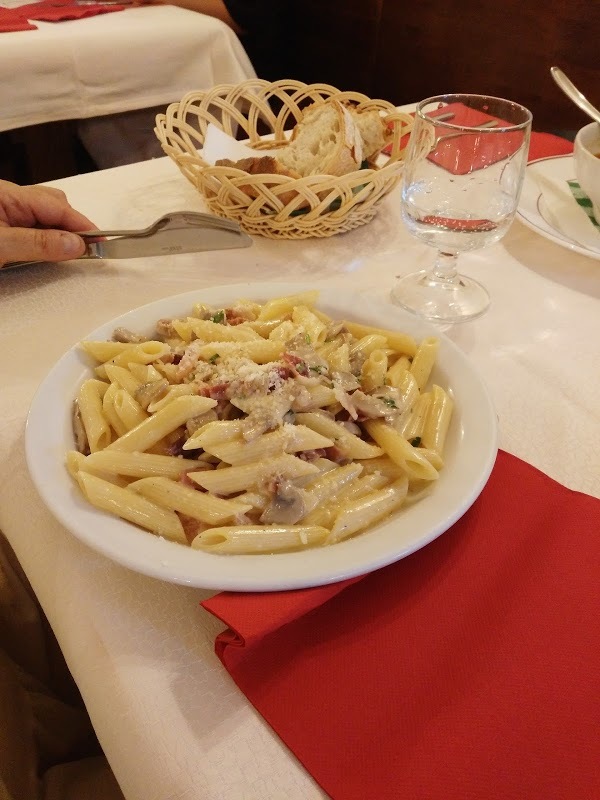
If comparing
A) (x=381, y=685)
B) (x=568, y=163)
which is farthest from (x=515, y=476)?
(x=568, y=163)

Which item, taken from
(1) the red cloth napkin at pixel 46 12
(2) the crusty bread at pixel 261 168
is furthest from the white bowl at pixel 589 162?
(1) the red cloth napkin at pixel 46 12

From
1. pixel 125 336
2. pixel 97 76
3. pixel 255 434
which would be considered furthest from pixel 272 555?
pixel 97 76

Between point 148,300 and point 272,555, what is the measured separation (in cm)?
67

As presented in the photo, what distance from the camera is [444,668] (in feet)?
1.93

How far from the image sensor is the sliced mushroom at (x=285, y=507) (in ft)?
2.28

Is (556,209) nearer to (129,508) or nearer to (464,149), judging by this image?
(464,149)

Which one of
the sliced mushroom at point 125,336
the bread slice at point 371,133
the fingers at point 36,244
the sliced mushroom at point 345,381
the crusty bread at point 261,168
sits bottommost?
the sliced mushroom at point 125,336

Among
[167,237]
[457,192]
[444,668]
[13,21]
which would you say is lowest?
[444,668]

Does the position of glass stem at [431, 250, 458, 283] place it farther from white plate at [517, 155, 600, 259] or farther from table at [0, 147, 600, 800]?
white plate at [517, 155, 600, 259]

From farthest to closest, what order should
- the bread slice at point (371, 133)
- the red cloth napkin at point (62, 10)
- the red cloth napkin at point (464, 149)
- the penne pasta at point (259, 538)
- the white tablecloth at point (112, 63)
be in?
the red cloth napkin at point (62, 10), the white tablecloth at point (112, 63), the bread slice at point (371, 133), the red cloth napkin at point (464, 149), the penne pasta at point (259, 538)

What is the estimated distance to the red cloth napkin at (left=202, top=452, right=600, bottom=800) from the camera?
0.51 metres

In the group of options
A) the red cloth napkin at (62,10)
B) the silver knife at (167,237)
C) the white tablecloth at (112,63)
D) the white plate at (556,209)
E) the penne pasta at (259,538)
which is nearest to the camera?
the penne pasta at (259,538)

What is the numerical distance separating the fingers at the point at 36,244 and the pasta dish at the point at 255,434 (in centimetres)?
30

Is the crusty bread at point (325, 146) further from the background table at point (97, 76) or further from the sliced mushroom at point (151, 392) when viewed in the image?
the background table at point (97, 76)
